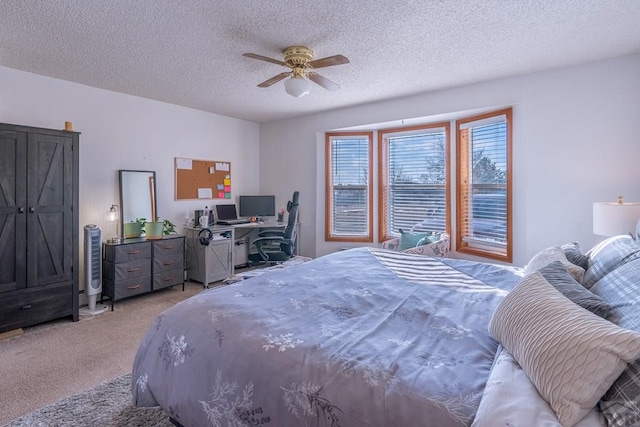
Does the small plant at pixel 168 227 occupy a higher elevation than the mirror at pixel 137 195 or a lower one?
lower

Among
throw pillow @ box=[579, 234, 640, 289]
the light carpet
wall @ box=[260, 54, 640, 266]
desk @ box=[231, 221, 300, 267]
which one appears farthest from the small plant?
throw pillow @ box=[579, 234, 640, 289]

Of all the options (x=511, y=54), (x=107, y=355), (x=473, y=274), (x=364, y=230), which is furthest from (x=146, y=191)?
(x=511, y=54)

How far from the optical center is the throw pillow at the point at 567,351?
0.75m

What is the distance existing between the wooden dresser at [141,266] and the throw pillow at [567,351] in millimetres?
3759

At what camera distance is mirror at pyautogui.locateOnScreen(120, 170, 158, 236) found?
13.0 feet

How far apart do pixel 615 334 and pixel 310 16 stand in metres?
2.30

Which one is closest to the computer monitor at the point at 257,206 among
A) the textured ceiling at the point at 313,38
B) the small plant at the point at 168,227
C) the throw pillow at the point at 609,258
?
the small plant at the point at 168,227

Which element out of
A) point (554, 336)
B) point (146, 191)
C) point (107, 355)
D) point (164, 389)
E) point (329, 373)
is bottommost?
point (107, 355)

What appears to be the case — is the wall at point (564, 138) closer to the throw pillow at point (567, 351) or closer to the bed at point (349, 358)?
the bed at point (349, 358)

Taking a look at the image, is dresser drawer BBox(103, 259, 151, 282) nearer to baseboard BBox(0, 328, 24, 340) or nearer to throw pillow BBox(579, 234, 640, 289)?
baseboard BBox(0, 328, 24, 340)

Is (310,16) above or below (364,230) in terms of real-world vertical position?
above

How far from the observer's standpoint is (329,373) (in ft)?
3.39

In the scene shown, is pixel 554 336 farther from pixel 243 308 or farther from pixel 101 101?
pixel 101 101

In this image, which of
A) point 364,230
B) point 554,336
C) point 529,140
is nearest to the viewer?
point 554,336
